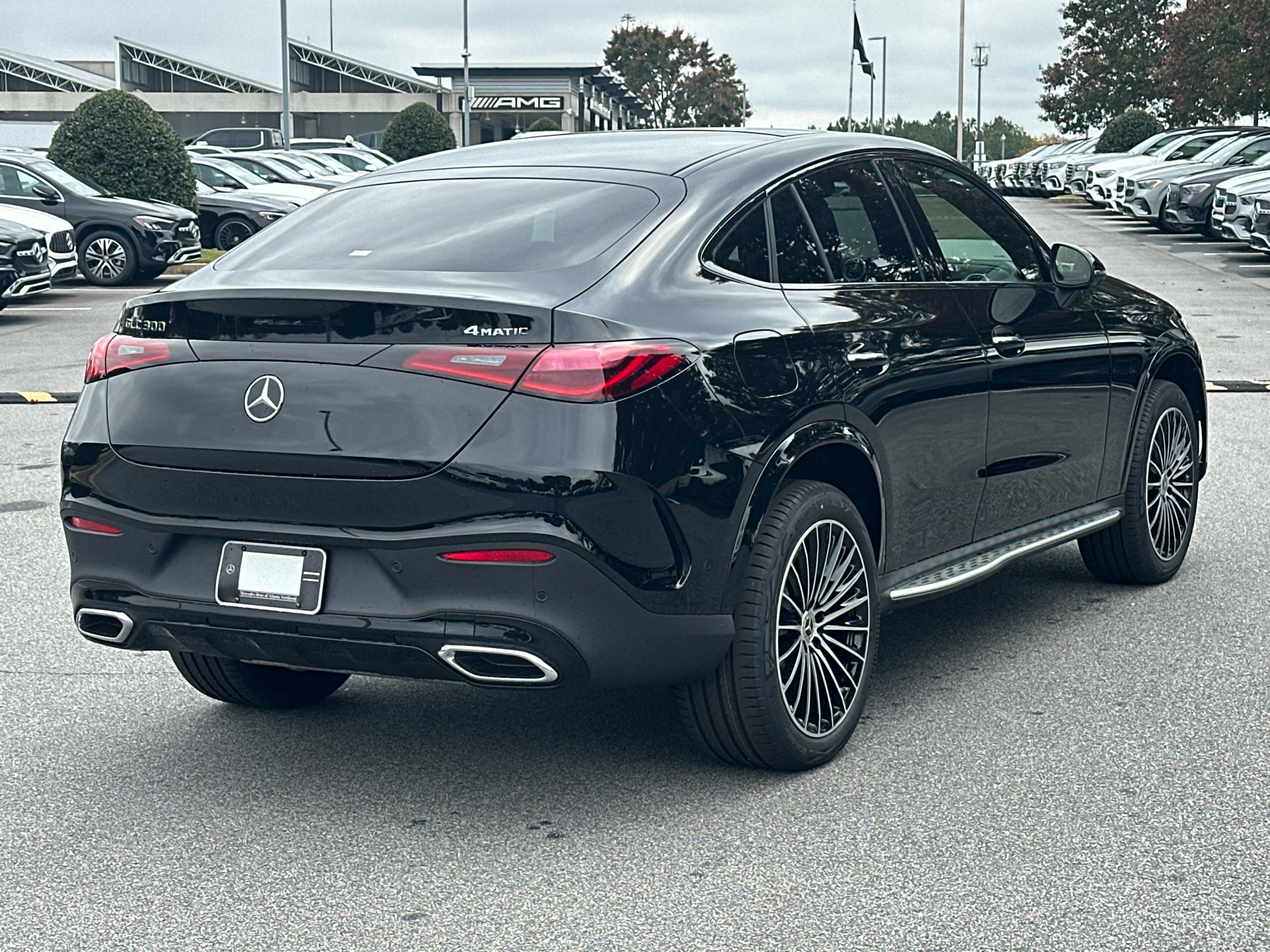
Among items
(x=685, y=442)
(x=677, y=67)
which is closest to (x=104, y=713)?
(x=685, y=442)

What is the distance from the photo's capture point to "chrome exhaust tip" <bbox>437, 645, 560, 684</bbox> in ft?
12.5

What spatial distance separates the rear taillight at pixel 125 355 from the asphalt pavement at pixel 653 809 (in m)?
1.08

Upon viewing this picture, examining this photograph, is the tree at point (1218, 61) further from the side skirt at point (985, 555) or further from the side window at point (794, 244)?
the side window at point (794, 244)

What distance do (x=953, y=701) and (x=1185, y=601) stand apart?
1.64m

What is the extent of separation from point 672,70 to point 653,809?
103627 mm

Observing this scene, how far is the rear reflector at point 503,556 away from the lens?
12.4 feet

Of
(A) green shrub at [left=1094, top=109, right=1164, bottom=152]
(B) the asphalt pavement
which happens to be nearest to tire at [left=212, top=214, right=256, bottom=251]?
(B) the asphalt pavement

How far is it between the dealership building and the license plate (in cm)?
8073

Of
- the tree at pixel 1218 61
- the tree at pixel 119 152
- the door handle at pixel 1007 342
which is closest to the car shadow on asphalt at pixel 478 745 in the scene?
the door handle at pixel 1007 342

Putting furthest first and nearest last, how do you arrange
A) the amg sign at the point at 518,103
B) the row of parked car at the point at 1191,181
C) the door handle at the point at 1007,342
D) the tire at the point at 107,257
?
the amg sign at the point at 518,103
the row of parked car at the point at 1191,181
the tire at the point at 107,257
the door handle at the point at 1007,342

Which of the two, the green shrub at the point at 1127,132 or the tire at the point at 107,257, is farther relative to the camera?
the green shrub at the point at 1127,132

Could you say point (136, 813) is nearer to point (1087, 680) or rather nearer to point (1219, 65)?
point (1087, 680)

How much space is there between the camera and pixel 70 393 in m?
12.2

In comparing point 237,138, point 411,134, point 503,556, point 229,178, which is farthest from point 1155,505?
point 237,138
